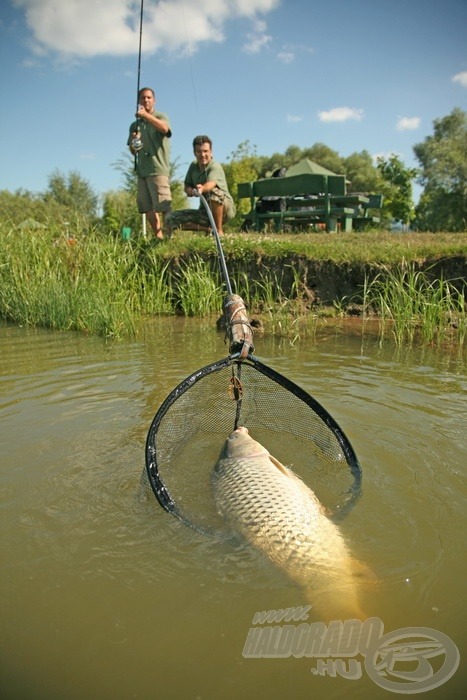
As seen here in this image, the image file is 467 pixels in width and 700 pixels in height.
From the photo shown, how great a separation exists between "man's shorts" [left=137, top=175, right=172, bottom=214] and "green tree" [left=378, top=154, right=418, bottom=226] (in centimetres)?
2328

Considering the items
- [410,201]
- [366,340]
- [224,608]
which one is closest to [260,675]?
[224,608]

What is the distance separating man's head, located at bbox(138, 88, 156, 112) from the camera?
8266 mm

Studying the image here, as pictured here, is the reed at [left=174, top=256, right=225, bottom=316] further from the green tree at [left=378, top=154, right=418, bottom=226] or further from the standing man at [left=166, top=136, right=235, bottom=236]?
the green tree at [left=378, top=154, right=418, bottom=226]

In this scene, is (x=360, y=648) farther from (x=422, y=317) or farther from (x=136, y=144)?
(x=136, y=144)

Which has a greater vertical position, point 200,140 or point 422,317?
point 200,140

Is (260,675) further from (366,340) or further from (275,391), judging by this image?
(366,340)

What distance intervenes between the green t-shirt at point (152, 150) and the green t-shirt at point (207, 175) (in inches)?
16.5

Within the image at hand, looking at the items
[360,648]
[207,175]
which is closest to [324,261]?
[207,175]

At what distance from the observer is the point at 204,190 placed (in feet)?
27.4

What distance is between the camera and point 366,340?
22.3 feet

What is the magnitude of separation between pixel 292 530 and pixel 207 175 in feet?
23.6

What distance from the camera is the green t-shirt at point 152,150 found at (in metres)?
8.76

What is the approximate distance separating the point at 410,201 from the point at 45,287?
26.1 meters

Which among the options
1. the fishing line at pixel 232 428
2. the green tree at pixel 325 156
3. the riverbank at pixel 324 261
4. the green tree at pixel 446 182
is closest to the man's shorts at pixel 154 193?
the riverbank at pixel 324 261
